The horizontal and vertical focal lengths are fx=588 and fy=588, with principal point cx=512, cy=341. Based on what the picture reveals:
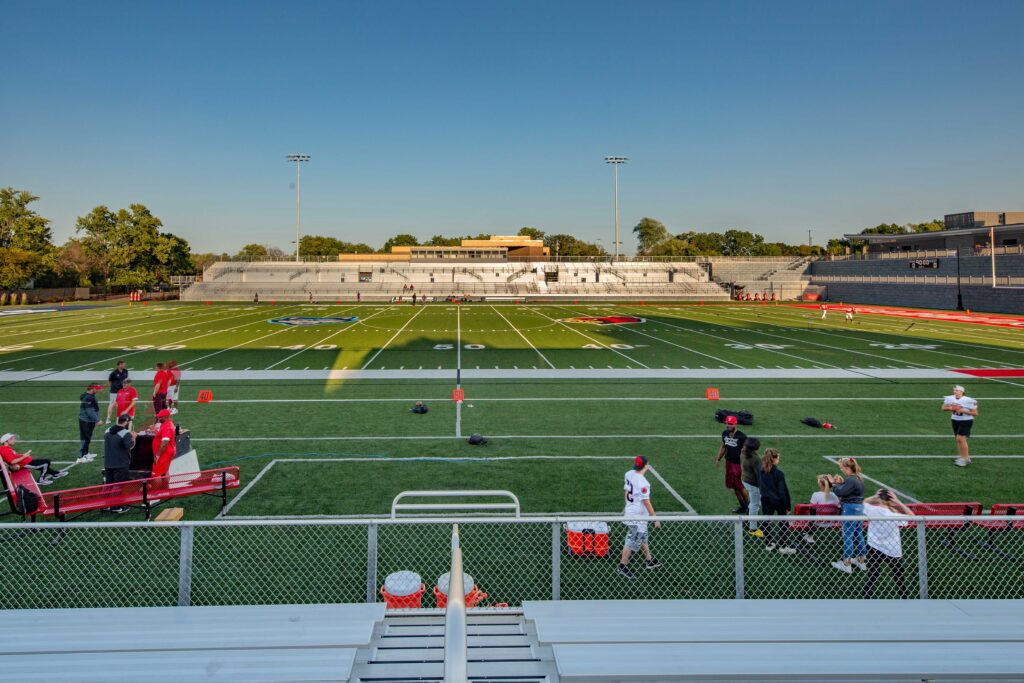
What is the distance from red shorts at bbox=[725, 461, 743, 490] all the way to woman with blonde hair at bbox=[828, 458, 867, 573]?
5.71 ft

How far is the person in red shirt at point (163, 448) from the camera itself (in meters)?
9.25

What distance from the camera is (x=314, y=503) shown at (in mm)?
9477

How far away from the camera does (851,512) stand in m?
7.21

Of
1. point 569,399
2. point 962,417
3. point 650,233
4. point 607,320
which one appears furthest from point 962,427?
point 650,233

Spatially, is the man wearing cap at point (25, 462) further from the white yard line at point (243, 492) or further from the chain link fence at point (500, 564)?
the white yard line at point (243, 492)

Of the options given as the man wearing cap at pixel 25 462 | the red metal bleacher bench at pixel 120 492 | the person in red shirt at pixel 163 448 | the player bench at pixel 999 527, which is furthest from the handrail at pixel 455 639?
the man wearing cap at pixel 25 462

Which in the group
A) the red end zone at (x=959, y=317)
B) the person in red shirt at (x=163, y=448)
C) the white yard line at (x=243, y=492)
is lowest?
the white yard line at (x=243, y=492)

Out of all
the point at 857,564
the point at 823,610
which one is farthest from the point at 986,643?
the point at 857,564

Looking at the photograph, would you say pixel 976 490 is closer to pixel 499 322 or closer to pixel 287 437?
pixel 287 437

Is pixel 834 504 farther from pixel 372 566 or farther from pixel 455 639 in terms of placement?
pixel 455 639

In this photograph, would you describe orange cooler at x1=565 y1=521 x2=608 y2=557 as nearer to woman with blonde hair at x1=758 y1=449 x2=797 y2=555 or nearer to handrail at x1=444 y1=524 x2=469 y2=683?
woman with blonde hair at x1=758 y1=449 x2=797 y2=555

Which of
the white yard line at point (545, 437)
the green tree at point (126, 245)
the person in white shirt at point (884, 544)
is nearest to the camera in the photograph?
the person in white shirt at point (884, 544)

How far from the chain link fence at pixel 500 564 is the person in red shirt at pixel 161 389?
656 cm

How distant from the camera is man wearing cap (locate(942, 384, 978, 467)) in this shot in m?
11.1
